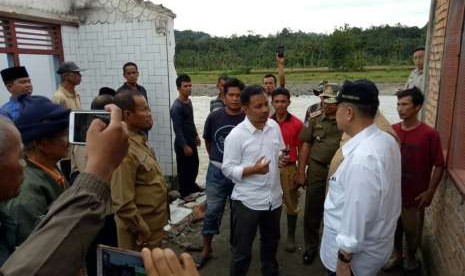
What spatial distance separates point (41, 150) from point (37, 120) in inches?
5.8

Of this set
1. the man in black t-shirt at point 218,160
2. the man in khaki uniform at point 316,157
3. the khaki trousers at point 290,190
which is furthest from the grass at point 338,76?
the man in black t-shirt at point 218,160

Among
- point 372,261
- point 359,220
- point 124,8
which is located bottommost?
point 372,261

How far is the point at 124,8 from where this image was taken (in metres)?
5.71

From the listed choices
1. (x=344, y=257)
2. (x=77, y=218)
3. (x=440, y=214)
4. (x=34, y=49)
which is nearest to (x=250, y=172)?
(x=344, y=257)

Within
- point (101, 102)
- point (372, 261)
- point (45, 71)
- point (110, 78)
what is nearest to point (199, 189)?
point (110, 78)

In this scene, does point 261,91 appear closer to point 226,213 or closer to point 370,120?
point 370,120

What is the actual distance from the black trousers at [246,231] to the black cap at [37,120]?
1.77 meters

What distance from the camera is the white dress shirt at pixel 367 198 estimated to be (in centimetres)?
204

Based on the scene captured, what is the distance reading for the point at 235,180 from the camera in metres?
3.15

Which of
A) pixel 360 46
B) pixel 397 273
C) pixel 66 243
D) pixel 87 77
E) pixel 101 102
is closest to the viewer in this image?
pixel 66 243

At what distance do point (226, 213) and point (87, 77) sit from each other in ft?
10.3

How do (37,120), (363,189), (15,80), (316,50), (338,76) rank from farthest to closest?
(316,50) → (338,76) → (15,80) → (363,189) → (37,120)

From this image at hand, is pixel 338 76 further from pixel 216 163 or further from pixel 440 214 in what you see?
pixel 440 214

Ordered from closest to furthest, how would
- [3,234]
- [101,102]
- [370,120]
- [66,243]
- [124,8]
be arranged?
[66,243] → [3,234] → [370,120] → [101,102] → [124,8]
